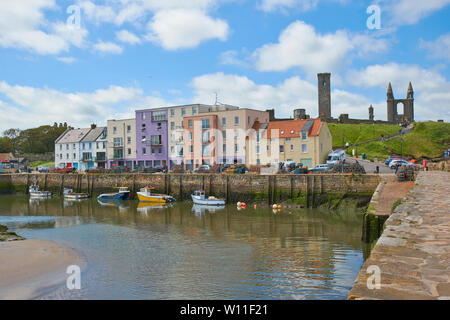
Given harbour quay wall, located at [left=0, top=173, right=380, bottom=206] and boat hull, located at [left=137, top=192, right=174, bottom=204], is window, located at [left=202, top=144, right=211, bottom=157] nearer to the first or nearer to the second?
harbour quay wall, located at [left=0, top=173, right=380, bottom=206]

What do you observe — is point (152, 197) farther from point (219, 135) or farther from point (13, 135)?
point (13, 135)

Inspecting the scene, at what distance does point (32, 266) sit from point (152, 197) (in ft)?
90.7

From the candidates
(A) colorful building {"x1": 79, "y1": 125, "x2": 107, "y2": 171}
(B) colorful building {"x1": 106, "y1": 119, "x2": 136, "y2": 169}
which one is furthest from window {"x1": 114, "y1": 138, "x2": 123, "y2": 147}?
(A) colorful building {"x1": 79, "y1": 125, "x2": 107, "y2": 171}

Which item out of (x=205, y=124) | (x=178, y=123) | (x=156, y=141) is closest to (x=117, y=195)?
(x=205, y=124)

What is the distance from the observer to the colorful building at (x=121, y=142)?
225 ft

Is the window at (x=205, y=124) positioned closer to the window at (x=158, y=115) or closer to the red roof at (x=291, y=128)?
the red roof at (x=291, y=128)

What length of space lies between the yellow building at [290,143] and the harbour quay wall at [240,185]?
13.4 metres

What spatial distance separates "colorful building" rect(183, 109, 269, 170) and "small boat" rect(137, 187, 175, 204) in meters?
14.3

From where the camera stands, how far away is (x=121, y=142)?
6981 cm

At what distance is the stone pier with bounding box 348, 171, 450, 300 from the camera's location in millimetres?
4852

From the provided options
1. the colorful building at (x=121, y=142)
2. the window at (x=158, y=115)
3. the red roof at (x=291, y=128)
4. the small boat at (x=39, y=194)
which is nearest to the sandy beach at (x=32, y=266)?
the small boat at (x=39, y=194)

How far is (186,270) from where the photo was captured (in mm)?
14852
